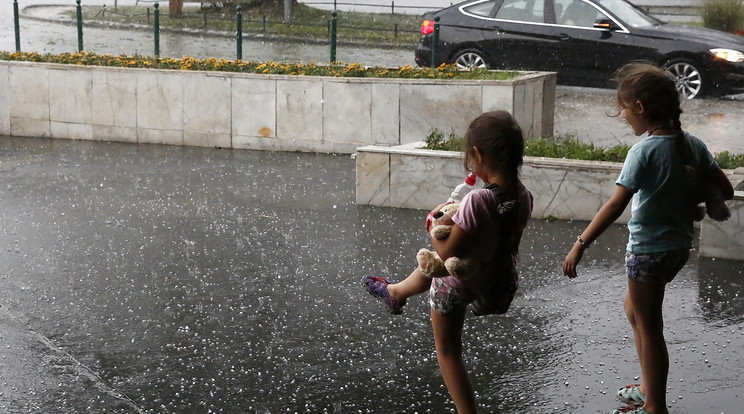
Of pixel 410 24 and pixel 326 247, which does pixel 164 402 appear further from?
pixel 410 24

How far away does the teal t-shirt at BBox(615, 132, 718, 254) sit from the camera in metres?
4.26

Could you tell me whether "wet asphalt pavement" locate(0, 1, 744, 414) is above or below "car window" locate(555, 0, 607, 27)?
below

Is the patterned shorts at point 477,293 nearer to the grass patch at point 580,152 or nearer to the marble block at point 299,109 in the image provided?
the grass patch at point 580,152

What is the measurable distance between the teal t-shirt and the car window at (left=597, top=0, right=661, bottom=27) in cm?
1173

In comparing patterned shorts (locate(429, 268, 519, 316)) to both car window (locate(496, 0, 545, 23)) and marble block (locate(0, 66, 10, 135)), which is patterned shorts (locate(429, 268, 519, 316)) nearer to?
marble block (locate(0, 66, 10, 135))

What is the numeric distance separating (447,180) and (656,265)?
178 inches

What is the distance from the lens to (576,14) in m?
15.7

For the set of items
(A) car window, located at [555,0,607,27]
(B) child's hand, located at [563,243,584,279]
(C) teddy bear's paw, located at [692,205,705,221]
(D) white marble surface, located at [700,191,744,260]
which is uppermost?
(A) car window, located at [555,0,607,27]

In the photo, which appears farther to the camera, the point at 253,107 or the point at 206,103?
the point at 206,103

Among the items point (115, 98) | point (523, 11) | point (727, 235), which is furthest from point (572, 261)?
point (523, 11)

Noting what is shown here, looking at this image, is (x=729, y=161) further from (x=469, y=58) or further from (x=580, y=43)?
(x=469, y=58)

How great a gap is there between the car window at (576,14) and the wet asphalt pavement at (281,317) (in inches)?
279

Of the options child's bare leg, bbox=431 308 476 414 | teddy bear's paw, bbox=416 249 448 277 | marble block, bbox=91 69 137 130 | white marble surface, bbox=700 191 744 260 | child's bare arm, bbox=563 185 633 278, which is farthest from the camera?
marble block, bbox=91 69 137 130

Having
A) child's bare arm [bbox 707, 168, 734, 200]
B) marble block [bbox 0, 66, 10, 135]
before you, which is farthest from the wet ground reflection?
marble block [bbox 0, 66, 10, 135]
